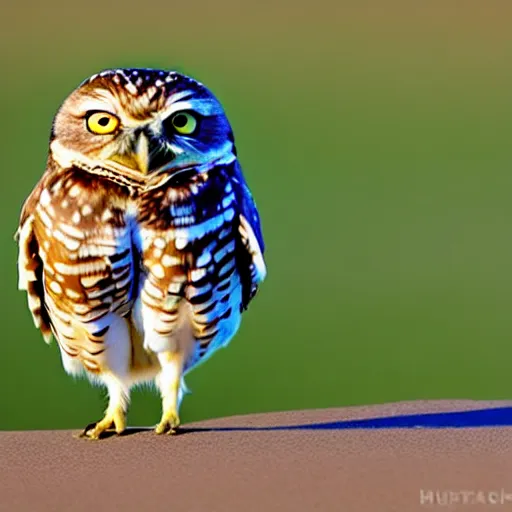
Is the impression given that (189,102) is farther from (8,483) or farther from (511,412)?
(511,412)

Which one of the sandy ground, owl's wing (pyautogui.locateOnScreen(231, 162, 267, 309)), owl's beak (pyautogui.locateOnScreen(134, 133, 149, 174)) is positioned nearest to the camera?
the sandy ground

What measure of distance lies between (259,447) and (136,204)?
631mm

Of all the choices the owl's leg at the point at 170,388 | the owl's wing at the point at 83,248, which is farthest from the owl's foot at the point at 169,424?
the owl's wing at the point at 83,248

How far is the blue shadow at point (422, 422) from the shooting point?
10.00 ft

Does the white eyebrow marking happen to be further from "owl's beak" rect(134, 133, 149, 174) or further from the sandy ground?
the sandy ground

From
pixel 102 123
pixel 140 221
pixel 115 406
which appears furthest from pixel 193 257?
pixel 115 406

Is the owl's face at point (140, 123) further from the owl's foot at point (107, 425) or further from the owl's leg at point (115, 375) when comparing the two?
the owl's foot at point (107, 425)

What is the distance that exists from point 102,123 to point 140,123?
0.10m

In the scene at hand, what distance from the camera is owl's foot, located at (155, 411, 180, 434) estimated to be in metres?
2.96

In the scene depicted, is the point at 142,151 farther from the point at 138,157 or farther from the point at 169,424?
the point at 169,424

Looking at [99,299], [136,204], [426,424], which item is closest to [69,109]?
[136,204]

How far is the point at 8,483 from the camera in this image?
2.55 meters

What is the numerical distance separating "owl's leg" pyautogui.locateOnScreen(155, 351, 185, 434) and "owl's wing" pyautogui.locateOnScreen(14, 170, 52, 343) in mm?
355

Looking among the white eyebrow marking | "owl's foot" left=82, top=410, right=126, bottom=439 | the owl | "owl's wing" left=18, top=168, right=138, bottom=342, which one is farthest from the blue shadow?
the white eyebrow marking
